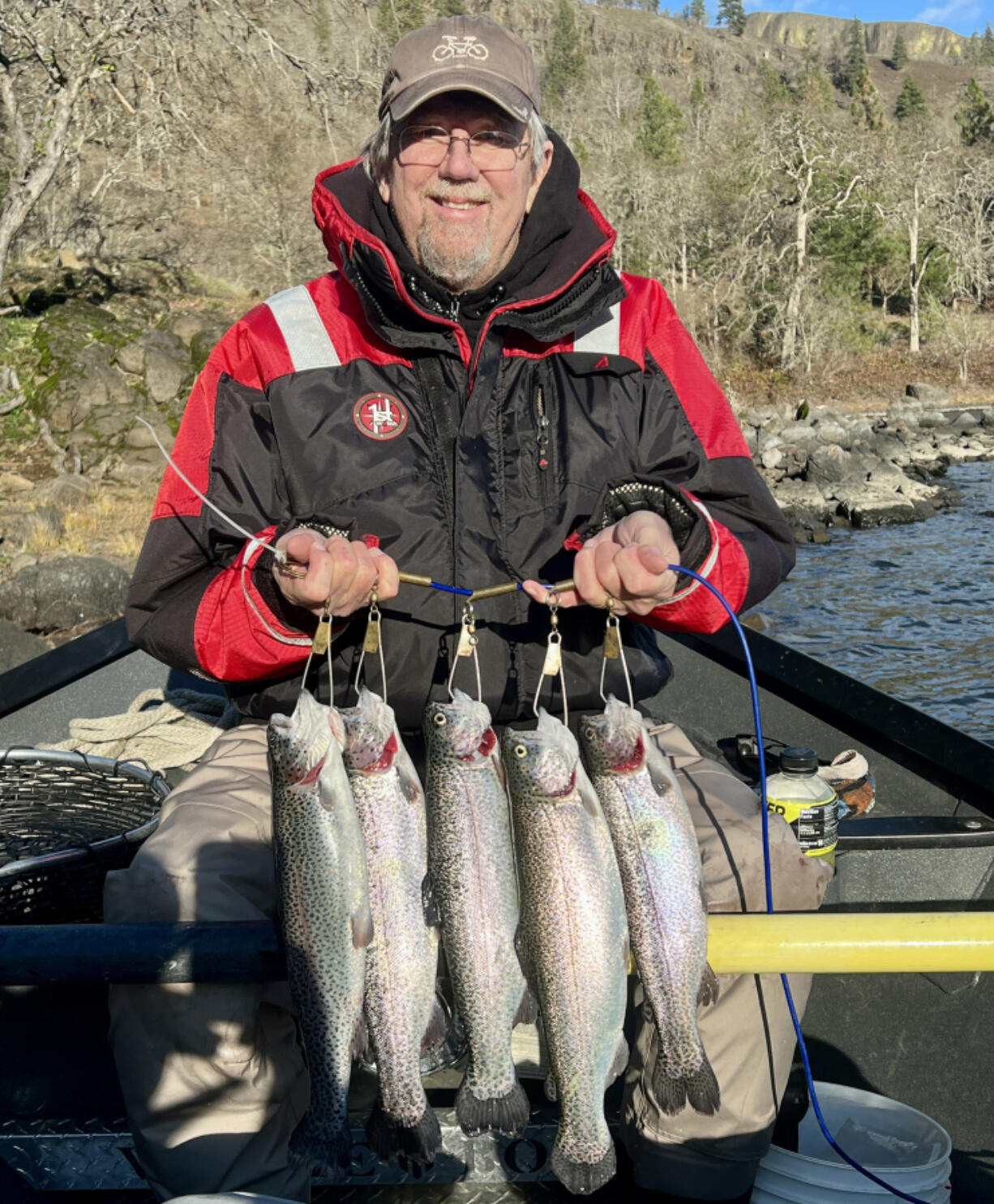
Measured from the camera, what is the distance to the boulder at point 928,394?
4181cm

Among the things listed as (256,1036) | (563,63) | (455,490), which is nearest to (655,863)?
(256,1036)

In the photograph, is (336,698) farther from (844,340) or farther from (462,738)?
(844,340)

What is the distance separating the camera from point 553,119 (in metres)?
77.3

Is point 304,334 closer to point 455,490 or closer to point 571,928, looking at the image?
point 455,490

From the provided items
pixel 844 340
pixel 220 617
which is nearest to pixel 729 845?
pixel 220 617

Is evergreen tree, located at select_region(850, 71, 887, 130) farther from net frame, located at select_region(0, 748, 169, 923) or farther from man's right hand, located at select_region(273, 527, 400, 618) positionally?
man's right hand, located at select_region(273, 527, 400, 618)

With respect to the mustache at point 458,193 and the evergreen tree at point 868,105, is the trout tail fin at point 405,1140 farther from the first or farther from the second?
the evergreen tree at point 868,105

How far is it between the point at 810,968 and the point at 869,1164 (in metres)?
1.17

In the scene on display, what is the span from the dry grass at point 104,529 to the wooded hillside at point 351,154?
240 inches

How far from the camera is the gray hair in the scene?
344 cm

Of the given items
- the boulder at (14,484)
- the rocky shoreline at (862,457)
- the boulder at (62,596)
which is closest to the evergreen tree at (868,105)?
the rocky shoreline at (862,457)

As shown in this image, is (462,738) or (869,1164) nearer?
(462,738)

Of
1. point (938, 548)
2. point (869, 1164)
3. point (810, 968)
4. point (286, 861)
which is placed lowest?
point (938, 548)

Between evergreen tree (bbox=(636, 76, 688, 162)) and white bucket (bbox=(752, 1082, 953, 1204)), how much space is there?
209 ft
